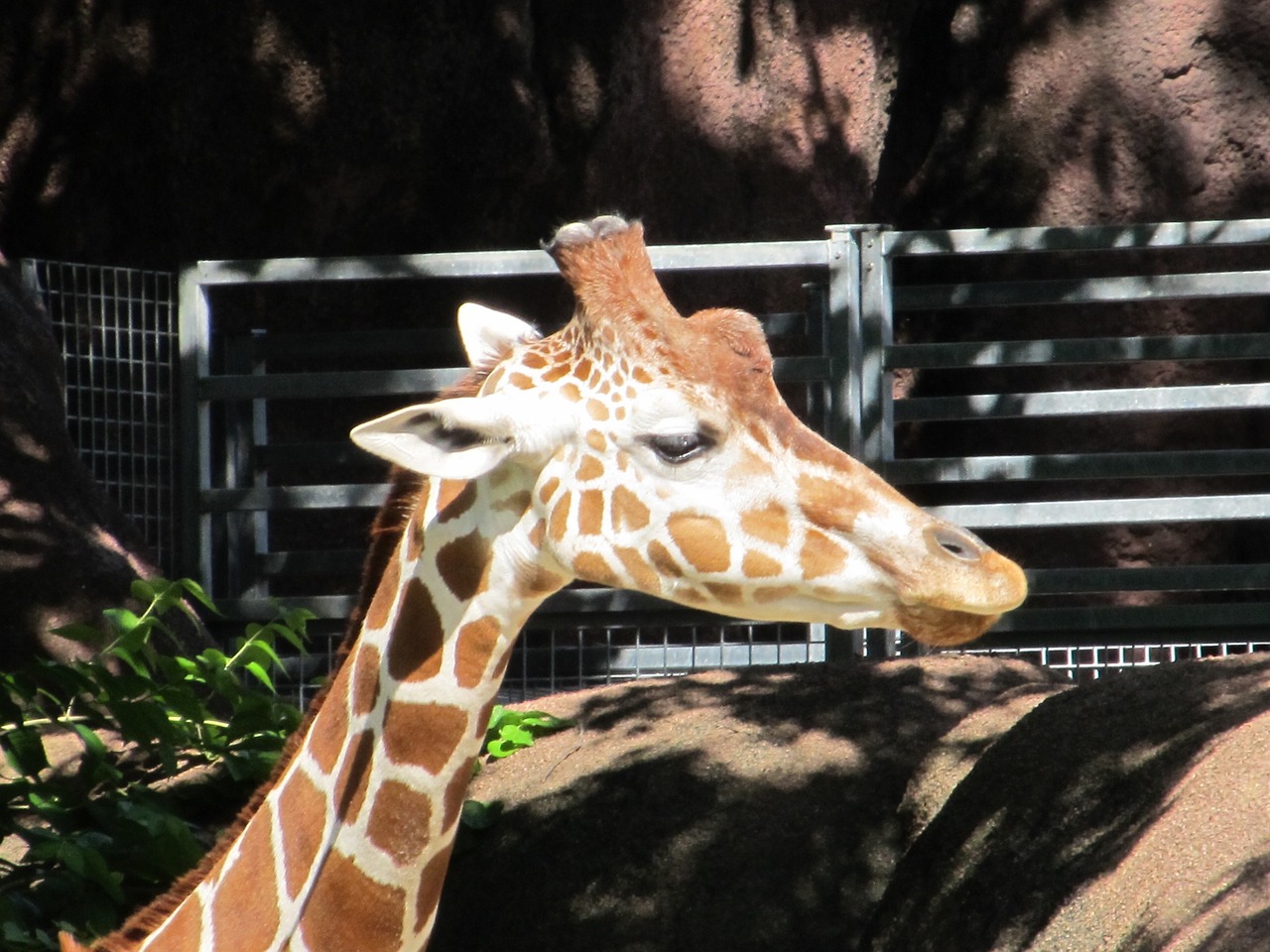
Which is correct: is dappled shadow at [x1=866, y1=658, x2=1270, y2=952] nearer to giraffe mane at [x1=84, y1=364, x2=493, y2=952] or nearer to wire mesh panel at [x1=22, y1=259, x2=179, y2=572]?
giraffe mane at [x1=84, y1=364, x2=493, y2=952]

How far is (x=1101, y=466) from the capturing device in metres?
5.97

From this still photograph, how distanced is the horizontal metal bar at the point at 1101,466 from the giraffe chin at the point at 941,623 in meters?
3.34

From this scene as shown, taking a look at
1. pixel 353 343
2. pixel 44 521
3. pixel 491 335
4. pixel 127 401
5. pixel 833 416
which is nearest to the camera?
pixel 491 335

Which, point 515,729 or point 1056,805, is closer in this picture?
point 1056,805

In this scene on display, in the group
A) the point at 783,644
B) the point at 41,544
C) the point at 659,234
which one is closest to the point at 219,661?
the point at 41,544

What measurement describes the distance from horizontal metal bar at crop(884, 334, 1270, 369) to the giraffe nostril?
345 cm

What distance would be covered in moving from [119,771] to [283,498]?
1406 mm

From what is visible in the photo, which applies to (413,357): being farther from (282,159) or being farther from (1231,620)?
(1231,620)

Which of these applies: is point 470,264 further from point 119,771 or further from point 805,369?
point 119,771

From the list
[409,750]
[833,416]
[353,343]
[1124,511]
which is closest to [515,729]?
[833,416]

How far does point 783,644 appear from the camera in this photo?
620cm

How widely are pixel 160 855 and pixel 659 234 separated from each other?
16.7ft

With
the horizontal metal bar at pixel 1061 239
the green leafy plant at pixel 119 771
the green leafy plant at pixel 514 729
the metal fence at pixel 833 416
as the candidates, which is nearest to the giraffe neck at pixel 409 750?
the green leafy plant at pixel 119 771

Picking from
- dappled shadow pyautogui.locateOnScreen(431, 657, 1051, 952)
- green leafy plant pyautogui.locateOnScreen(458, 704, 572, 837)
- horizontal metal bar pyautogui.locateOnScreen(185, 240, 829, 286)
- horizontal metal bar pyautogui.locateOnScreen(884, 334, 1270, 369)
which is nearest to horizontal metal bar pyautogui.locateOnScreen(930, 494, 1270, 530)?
horizontal metal bar pyautogui.locateOnScreen(884, 334, 1270, 369)
